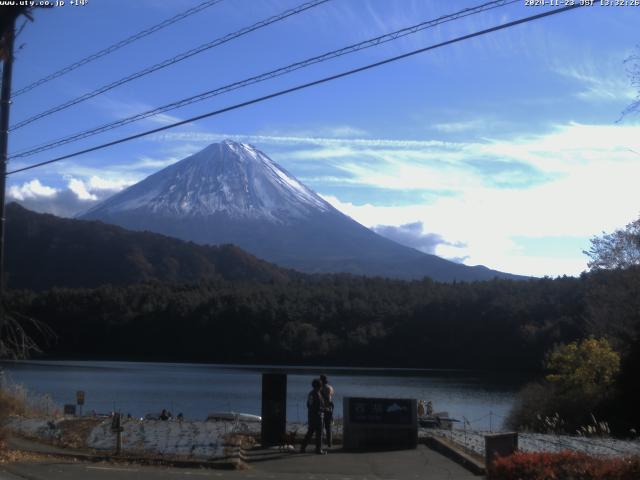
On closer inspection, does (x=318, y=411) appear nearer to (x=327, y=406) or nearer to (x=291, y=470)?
(x=327, y=406)

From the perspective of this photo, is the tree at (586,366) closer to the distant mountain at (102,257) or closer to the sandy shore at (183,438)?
the sandy shore at (183,438)

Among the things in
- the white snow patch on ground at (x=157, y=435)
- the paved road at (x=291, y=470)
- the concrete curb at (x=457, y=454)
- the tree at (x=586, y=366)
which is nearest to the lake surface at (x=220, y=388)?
the tree at (x=586, y=366)

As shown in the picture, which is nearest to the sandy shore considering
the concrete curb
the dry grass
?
the concrete curb

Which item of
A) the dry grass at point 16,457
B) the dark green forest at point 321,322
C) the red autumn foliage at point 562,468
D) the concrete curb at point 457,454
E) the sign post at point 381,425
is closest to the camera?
the red autumn foliage at point 562,468

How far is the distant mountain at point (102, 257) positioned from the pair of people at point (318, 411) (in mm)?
99382

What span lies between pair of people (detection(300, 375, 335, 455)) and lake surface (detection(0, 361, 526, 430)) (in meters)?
16.5

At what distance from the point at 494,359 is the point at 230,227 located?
114360mm

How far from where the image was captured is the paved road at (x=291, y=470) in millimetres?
13742

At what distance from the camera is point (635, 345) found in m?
28.7

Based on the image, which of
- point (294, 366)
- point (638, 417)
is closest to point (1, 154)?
point (638, 417)

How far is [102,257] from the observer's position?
420ft

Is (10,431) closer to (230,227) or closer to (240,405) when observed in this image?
(240,405)

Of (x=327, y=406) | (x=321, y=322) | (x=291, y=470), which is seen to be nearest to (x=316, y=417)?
(x=327, y=406)

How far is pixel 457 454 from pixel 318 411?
2633 millimetres
